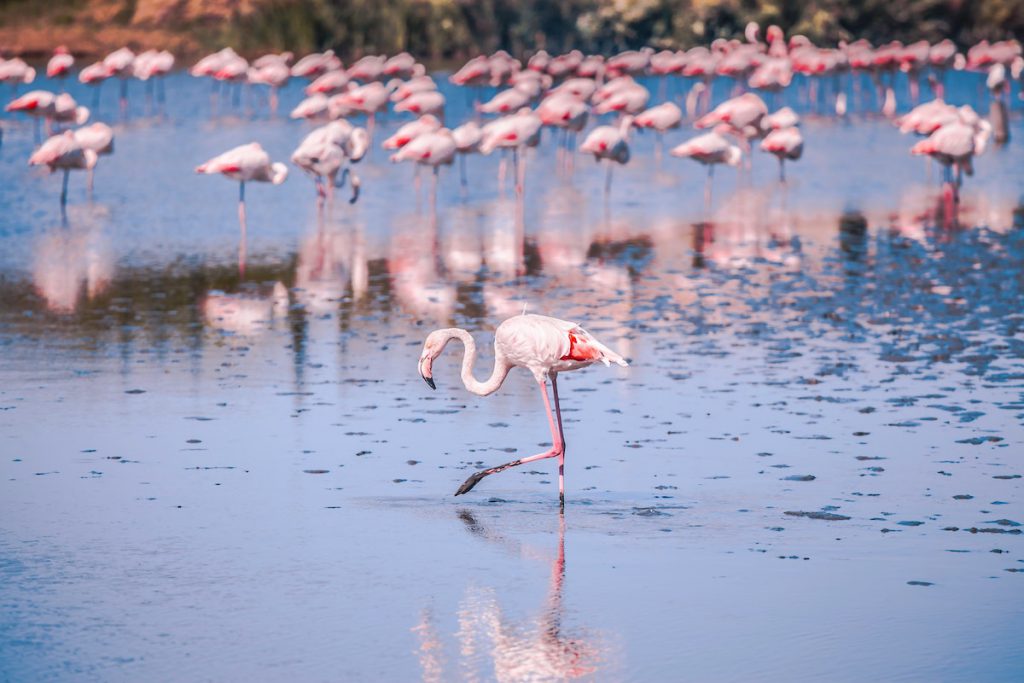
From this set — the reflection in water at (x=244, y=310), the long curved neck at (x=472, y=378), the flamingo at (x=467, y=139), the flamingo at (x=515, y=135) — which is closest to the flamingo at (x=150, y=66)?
the flamingo at (x=467, y=139)

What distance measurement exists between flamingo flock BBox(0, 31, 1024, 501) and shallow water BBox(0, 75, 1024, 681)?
717 mm

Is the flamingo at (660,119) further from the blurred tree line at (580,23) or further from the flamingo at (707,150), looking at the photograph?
the blurred tree line at (580,23)

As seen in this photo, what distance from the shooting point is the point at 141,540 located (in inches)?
288

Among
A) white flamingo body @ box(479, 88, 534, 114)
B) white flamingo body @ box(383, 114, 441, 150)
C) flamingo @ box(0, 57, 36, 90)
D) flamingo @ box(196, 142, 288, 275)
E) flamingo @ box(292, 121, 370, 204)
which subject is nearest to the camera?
flamingo @ box(196, 142, 288, 275)

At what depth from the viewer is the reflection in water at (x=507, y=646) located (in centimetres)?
582

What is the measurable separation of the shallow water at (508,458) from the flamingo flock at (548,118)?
2.35 feet

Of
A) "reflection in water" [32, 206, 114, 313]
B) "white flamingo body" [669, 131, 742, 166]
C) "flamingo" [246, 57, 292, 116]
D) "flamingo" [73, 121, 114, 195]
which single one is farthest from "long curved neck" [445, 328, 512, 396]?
"flamingo" [246, 57, 292, 116]

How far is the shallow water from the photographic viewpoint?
6.16 meters

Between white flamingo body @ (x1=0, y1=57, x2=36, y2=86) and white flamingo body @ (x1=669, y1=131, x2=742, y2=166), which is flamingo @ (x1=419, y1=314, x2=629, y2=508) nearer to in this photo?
white flamingo body @ (x1=669, y1=131, x2=742, y2=166)

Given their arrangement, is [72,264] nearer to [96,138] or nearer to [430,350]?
[96,138]

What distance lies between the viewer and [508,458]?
28.7 ft

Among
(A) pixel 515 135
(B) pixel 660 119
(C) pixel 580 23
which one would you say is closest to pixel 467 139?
(A) pixel 515 135

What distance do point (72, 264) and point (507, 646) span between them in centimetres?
1026

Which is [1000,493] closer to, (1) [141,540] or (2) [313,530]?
(2) [313,530]
